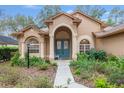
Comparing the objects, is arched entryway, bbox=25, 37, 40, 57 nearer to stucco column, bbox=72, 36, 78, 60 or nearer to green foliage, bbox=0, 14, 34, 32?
stucco column, bbox=72, 36, 78, 60

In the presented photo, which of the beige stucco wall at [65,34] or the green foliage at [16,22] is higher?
the green foliage at [16,22]

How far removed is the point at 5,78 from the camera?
11.2m

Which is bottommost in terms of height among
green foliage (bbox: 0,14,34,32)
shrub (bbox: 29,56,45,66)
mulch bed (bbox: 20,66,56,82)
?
mulch bed (bbox: 20,66,56,82)

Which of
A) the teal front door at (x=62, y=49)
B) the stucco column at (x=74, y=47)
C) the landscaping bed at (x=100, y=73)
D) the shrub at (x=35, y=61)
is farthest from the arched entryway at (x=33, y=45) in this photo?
the landscaping bed at (x=100, y=73)

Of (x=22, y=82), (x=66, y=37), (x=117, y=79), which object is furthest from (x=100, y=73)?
(x=66, y=37)

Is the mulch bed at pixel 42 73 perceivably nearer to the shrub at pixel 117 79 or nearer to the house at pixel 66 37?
the shrub at pixel 117 79

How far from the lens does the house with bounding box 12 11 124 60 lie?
2088cm

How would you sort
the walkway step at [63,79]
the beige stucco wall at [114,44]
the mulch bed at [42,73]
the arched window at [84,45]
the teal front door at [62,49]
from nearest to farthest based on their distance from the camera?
the walkway step at [63,79], the mulch bed at [42,73], the beige stucco wall at [114,44], the arched window at [84,45], the teal front door at [62,49]

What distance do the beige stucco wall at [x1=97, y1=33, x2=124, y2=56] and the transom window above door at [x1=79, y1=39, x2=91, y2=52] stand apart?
4.33 feet

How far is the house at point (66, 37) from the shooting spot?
20.9 metres

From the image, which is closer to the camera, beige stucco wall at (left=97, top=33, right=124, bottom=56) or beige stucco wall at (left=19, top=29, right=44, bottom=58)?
beige stucco wall at (left=97, top=33, right=124, bottom=56)

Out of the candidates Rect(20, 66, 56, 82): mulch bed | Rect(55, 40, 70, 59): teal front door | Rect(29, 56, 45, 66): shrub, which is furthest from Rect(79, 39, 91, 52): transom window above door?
Rect(20, 66, 56, 82): mulch bed

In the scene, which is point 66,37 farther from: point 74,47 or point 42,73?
point 42,73
